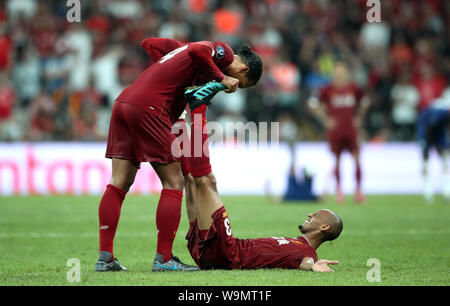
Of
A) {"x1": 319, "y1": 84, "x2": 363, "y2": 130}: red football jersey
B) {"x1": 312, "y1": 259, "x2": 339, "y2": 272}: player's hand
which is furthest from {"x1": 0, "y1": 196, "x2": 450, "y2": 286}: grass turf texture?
{"x1": 319, "y1": 84, "x2": 363, "y2": 130}: red football jersey

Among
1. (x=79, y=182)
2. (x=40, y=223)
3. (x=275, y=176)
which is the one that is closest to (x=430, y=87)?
(x=275, y=176)

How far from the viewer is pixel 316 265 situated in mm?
6270

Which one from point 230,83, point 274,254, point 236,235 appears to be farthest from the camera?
point 236,235

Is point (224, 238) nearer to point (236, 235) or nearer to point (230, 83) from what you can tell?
point (230, 83)

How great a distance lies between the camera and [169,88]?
21.0 feet

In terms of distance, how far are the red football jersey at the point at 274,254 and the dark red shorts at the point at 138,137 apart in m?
0.98

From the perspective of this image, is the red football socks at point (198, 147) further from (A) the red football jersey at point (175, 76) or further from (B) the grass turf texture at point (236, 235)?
(B) the grass turf texture at point (236, 235)

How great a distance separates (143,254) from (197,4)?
13.9m

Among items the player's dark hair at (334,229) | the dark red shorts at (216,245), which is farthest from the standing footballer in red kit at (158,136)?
the player's dark hair at (334,229)

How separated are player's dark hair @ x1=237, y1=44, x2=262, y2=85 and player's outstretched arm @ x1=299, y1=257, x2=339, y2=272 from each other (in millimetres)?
1585

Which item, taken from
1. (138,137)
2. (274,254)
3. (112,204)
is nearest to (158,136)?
(138,137)

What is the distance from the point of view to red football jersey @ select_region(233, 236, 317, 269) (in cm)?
646

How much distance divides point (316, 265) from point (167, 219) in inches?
50.2
